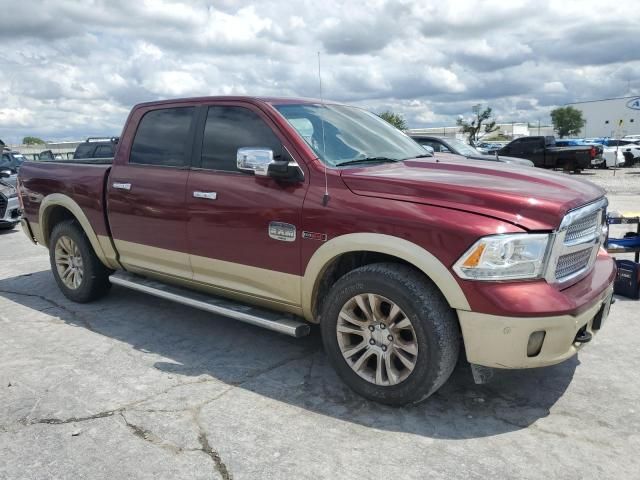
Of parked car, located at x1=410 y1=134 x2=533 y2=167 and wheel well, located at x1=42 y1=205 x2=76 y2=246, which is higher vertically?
parked car, located at x1=410 y1=134 x2=533 y2=167

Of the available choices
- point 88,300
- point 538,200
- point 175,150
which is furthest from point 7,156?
point 538,200

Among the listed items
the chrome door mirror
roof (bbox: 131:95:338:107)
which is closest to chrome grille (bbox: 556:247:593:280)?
the chrome door mirror

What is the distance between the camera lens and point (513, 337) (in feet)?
9.90

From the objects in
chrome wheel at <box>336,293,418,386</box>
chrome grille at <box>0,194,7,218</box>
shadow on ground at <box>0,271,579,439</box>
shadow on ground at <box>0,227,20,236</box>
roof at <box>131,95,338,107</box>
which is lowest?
shadow on ground at <box>0,271,579,439</box>

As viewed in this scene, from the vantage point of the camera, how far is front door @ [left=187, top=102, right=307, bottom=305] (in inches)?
150

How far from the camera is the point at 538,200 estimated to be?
3.16 m

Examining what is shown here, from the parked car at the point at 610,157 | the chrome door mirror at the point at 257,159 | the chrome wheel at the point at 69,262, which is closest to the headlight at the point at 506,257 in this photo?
the chrome door mirror at the point at 257,159

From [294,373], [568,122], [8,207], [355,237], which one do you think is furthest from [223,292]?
[568,122]

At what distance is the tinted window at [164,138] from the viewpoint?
463 centimetres

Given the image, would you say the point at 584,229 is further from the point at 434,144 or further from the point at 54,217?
the point at 434,144

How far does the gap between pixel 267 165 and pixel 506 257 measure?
64.7 inches

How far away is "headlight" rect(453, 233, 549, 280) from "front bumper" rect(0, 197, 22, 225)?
402 inches

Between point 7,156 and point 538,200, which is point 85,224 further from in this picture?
point 7,156

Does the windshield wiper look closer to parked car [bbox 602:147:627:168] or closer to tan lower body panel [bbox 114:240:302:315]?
tan lower body panel [bbox 114:240:302:315]
